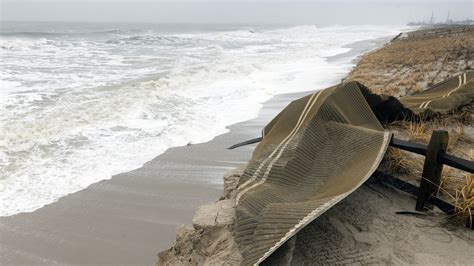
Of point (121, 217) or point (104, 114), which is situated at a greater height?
point (104, 114)

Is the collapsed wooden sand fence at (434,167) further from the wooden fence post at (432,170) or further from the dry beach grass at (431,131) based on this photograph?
the dry beach grass at (431,131)

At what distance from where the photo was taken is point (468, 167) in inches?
122

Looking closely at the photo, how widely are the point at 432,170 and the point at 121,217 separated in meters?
3.51

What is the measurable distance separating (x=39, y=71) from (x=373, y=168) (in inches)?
648

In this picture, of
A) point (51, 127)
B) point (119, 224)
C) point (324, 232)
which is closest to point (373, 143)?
point (324, 232)

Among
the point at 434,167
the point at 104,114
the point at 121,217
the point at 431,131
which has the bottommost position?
the point at 121,217

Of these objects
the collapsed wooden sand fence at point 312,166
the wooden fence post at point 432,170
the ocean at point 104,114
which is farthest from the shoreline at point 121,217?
the wooden fence post at point 432,170

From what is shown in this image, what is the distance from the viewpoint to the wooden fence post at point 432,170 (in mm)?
3309

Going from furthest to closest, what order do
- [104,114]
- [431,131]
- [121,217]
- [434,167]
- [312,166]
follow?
[104,114] → [431,131] → [121,217] → [312,166] → [434,167]

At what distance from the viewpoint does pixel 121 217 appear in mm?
4793

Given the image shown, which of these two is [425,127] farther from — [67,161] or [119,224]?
[67,161]

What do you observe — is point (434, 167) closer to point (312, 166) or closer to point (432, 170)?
point (432, 170)

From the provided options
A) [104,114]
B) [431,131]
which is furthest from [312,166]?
[104,114]

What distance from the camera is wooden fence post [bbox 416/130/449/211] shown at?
10.9 ft
